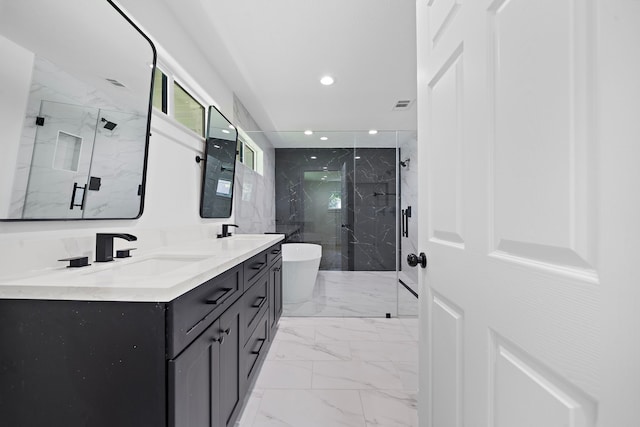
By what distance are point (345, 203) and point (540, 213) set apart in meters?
3.80

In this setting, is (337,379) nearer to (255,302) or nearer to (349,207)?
(255,302)

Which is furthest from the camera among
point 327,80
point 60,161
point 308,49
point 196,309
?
point 327,80

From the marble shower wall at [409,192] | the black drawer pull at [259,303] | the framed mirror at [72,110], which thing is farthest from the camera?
the marble shower wall at [409,192]

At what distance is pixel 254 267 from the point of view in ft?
5.73

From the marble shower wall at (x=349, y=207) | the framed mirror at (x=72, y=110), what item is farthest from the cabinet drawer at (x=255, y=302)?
the marble shower wall at (x=349, y=207)

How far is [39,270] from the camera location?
3.29 ft

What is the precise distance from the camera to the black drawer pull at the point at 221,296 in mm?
1083

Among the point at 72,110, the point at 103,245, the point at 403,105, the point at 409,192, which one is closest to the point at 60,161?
the point at 72,110

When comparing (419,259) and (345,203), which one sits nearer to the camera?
(419,259)

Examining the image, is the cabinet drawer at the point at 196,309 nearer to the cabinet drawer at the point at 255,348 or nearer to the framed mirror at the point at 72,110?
the cabinet drawer at the point at 255,348

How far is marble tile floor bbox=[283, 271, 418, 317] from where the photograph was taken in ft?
10.5

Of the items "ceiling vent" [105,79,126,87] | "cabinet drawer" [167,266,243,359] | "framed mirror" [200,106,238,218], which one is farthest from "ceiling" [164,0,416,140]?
"cabinet drawer" [167,266,243,359]

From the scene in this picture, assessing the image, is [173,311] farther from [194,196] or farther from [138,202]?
[194,196]

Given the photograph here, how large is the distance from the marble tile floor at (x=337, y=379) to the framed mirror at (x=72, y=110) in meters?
1.37
